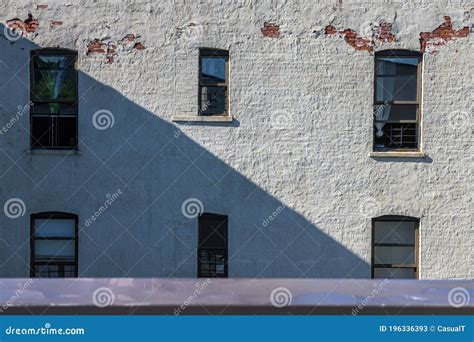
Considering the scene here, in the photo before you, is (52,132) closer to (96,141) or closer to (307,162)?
(96,141)

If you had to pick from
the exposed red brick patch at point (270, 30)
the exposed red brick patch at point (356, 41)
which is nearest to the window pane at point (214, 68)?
the exposed red brick patch at point (270, 30)

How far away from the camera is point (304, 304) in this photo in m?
5.23

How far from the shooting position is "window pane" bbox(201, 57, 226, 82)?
1310cm

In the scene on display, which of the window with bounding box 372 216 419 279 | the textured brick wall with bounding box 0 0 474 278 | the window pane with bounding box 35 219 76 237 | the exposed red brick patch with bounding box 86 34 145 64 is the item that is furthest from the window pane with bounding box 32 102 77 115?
the window with bounding box 372 216 419 279

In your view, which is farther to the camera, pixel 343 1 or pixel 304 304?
pixel 343 1

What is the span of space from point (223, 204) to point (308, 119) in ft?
8.03

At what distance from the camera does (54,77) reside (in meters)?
13.1

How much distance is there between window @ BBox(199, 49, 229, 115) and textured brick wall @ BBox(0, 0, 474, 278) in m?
0.20

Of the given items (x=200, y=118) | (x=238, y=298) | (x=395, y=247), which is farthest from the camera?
(x=395, y=247)

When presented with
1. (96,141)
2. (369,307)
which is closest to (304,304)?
(369,307)

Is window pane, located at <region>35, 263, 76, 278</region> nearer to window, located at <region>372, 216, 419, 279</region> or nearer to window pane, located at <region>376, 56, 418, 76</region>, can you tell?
window, located at <region>372, 216, 419, 279</region>

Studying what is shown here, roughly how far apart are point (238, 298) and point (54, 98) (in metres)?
9.09

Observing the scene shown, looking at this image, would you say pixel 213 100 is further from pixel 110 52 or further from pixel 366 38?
pixel 366 38

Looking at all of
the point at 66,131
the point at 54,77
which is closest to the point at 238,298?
the point at 66,131
